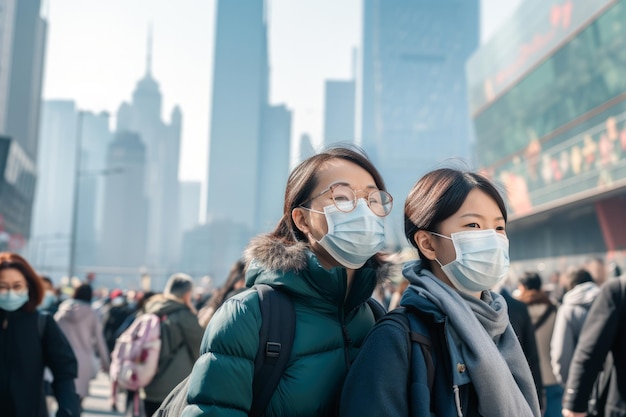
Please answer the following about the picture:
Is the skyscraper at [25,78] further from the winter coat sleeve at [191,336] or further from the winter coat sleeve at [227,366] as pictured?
the winter coat sleeve at [227,366]

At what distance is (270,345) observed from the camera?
2.28 metres

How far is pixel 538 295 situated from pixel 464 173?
503cm

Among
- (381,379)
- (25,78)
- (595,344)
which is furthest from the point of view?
(25,78)

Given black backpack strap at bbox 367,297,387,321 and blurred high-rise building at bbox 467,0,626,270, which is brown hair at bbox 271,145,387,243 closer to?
black backpack strap at bbox 367,297,387,321

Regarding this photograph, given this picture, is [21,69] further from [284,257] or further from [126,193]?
[284,257]

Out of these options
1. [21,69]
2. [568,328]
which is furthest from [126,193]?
[568,328]

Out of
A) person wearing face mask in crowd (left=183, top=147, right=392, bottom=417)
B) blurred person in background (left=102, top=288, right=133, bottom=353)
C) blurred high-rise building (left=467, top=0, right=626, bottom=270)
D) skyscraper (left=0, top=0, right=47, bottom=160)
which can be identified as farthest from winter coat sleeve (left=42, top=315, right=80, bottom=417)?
skyscraper (left=0, top=0, right=47, bottom=160)

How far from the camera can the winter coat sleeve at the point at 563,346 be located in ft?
21.7

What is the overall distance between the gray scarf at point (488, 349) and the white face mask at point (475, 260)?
0.06 meters

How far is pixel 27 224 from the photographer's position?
76375mm

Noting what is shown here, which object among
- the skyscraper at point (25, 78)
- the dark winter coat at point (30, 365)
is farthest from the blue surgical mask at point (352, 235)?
the skyscraper at point (25, 78)

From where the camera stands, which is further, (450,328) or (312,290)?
(312,290)

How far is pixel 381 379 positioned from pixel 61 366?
2.96 m

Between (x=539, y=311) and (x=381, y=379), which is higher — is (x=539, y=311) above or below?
below
